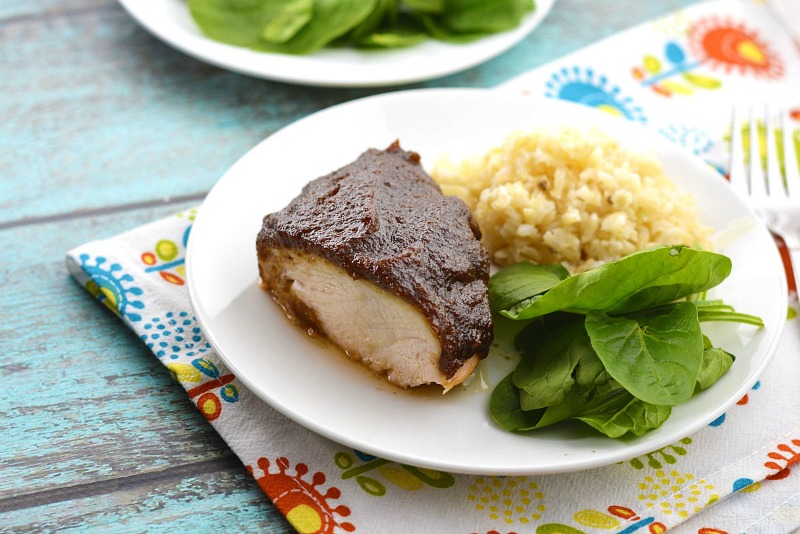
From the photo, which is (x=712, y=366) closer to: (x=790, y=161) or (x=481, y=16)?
(x=790, y=161)

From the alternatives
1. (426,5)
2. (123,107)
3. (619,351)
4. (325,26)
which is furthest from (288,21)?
(619,351)

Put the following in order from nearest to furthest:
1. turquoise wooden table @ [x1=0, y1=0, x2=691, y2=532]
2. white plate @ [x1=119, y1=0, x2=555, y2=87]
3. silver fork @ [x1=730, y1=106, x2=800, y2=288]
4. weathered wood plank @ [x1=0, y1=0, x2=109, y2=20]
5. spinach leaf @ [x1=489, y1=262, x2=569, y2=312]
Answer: turquoise wooden table @ [x1=0, y1=0, x2=691, y2=532]
spinach leaf @ [x1=489, y1=262, x2=569, y2=312]
silver fork @ [x1=730, y1=106, x2=800, y2=288]
white plate @ [x1=119, y1=0, x2=555, y2=87]
weathered wood plank @ [x1=0, y1=0, x2=109, y2=20]

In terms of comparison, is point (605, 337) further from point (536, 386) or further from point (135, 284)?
point (135, 284)

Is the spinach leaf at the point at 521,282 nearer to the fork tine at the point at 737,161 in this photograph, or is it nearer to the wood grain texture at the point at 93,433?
the wood grain texture at the point at 93,433

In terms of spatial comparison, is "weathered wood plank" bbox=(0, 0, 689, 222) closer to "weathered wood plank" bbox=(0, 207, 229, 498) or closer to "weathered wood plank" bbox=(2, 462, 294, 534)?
"weathered wood plank" bbox=(0, 207, 229, 498)

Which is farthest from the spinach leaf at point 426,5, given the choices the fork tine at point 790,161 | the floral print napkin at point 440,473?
the fork tine at point 790,161

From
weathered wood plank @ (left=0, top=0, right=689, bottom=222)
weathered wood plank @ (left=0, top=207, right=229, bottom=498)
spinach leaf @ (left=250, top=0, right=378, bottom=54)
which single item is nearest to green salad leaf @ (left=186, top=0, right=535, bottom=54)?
spinach leaf @ (left=250, top=0, right=378, bottom=54)

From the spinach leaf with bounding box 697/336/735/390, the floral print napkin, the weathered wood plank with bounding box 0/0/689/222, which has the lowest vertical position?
the floral print napkin
